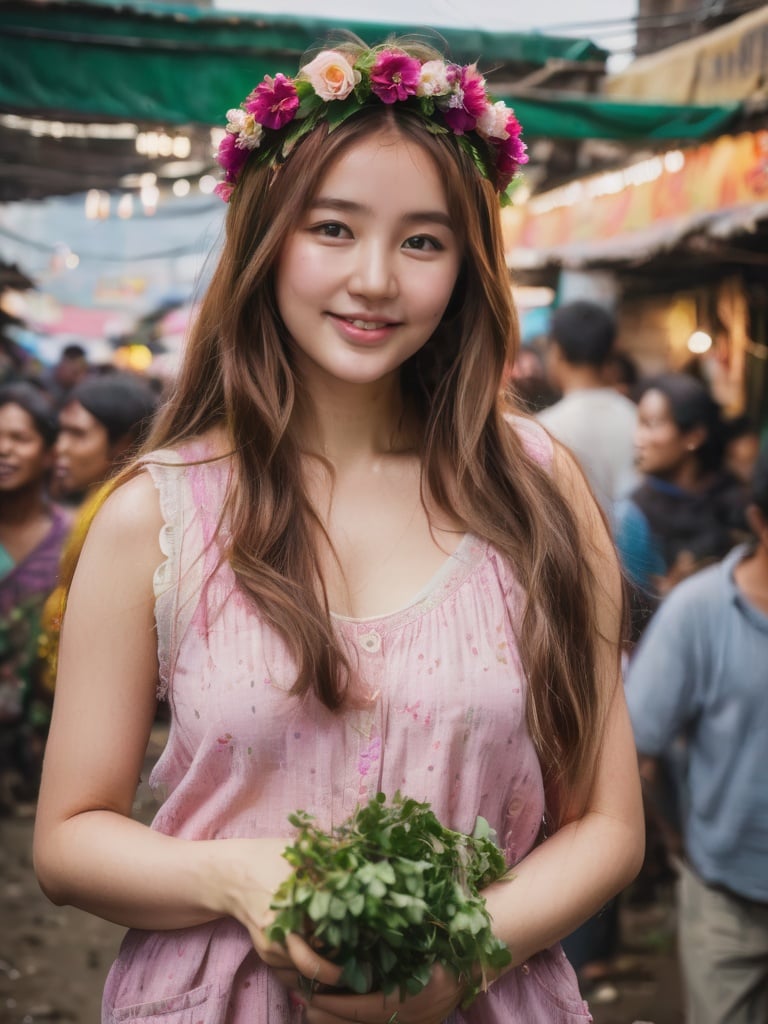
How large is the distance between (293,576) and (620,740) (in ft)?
1.82

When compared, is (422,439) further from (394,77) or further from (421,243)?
(394,77)

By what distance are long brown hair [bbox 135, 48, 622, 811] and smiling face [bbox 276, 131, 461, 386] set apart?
26 mm

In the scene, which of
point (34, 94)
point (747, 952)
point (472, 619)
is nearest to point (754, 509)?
point (747, 952)

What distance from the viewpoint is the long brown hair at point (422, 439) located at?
5.87ft

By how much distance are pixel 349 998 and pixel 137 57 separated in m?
3.88

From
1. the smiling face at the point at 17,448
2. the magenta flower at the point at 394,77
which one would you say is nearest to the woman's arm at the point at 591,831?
the magenta flower at the point at 394,77

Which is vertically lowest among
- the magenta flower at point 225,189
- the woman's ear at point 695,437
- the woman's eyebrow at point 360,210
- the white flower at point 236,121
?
the woman's ear at point 695,437

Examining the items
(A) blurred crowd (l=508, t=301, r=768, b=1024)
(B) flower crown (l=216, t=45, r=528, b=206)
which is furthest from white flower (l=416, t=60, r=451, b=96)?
(A) blurred crowd (l=508, t=301, r=768, b=1024)

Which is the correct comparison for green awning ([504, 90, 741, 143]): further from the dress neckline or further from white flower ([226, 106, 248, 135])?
the dress neckline

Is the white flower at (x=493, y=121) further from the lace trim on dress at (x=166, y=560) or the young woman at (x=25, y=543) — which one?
the young woman at (x=25, y=543)

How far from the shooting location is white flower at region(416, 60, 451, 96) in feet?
6.01

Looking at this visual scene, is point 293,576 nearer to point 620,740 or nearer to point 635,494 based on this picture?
point 620,740

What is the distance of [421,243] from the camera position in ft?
5.93

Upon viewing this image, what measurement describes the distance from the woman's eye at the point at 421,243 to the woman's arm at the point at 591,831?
1.41ft
